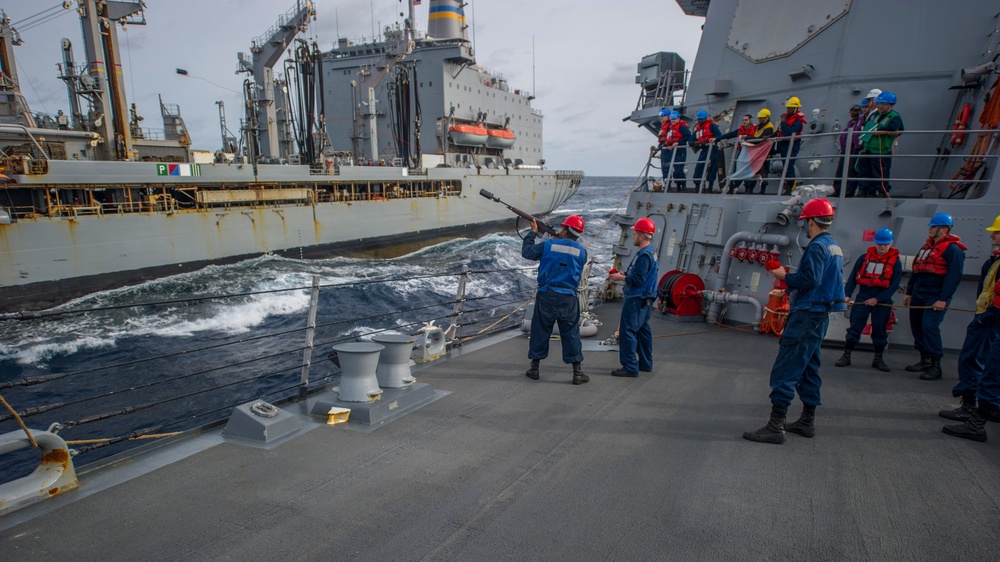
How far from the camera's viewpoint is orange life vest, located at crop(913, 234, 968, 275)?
16.4ft

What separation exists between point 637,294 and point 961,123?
208 inches

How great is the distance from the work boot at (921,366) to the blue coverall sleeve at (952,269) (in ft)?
2.27

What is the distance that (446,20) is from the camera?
41.2m

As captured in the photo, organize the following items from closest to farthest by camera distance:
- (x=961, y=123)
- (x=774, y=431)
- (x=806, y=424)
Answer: (x=774, y=431) → (x=806, y=424) → (x=961, y=123)

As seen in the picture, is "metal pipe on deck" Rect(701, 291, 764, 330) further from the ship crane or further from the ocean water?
the ship crane

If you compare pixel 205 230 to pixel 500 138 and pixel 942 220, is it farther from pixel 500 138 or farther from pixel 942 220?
pixel 500 138

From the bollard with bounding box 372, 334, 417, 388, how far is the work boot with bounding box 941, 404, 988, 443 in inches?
161

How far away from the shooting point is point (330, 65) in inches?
1598

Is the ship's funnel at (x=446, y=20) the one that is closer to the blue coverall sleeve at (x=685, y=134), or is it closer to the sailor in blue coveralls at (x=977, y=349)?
the blue coverall sleeve at (x=685, y=134)

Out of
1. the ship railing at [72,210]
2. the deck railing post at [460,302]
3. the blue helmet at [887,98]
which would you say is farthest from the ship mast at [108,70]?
the blue helmet at [887,98]

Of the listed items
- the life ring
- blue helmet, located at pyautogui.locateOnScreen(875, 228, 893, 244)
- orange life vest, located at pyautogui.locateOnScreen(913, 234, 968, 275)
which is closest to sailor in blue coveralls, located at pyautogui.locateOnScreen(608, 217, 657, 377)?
blue helmet, located at pyautogui.locateOnScreen(875, 228, 893, 244)

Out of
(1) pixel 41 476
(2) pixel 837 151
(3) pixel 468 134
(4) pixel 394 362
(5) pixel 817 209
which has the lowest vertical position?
(1) pixel 41 476

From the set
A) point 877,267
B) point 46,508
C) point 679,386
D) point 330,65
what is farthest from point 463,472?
point 330,65

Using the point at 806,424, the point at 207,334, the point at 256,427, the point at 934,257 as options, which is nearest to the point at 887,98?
the point at 934,257
